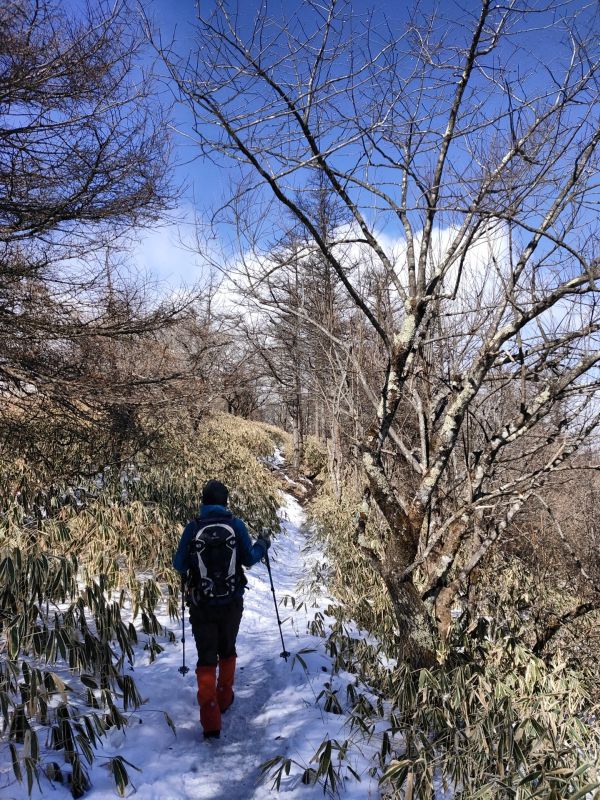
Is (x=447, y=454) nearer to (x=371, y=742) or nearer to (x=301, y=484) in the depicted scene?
(x=371, y=742)

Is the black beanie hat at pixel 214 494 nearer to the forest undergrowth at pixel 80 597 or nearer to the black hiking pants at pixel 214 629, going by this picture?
the black hiking pants at pixel 214 629

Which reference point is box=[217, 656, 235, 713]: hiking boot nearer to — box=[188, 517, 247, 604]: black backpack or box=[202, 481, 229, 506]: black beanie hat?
box=[188, 517, 247, 604]: black backpack

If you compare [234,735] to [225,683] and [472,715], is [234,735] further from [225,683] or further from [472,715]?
[472,715]

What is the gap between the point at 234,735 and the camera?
357 centimetres

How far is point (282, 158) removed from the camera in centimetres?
316

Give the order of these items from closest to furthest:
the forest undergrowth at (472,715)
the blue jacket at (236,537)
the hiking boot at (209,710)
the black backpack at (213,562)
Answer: the forest undergrowth at (472,715) < the hiking boot at (209,710) < the black backpack at (213,562) < the blue jacket at (236,537)

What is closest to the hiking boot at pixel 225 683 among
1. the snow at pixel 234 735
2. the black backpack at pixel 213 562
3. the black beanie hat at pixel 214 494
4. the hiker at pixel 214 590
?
the hiker at pixel 214 590

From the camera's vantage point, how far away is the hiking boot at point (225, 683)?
3715 millimetres

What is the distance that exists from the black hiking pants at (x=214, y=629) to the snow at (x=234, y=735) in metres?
0.53

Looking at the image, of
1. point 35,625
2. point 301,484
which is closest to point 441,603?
point 35,625

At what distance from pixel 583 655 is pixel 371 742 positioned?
3498mm

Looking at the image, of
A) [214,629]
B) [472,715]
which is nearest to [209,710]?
[214,629]

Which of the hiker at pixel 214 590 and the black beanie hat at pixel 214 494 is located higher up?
the black beanie hat at pixel 214 494

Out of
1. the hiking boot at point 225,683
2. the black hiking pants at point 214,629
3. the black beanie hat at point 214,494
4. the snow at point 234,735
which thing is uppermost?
the black beanie hat at point 214,494
